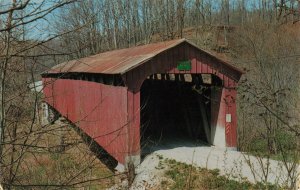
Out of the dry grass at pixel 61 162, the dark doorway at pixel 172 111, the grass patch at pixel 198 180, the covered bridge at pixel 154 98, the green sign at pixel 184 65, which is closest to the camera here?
the dry grass at pixel 61 162

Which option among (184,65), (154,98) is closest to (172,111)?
(154,98)

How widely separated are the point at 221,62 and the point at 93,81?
462 cm

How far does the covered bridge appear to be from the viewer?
1240 centimetres

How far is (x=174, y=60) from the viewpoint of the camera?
43.7ft

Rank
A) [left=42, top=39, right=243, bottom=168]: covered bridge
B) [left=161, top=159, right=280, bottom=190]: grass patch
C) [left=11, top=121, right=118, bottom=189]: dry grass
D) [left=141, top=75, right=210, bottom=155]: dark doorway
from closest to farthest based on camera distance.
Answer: [left=11, top=121, right=118, bottom=189]: dry grass
[left=161, top=159, right=280, bottom=190]: grass patch
[left=42, top=39, right=243, bottom=168]: covered bridge
[left=141, top=75, right=210, bottom=155]: dark doorway

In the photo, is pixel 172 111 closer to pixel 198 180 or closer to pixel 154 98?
pixel 154 98

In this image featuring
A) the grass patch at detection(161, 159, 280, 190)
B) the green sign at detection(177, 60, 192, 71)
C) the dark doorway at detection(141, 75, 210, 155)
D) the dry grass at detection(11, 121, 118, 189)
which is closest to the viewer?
the dry grass at detection(11, 121, 118, 189)

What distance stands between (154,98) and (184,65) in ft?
15.5

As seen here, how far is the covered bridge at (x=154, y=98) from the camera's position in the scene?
12398 mm

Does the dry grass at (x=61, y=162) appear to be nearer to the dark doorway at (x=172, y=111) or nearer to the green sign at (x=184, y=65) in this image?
the green sign at (x=184, y=65)

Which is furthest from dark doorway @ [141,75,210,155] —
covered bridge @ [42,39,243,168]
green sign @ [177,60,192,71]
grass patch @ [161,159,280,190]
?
grass patch @ [161,159,280,190]

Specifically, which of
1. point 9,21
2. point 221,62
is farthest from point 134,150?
point 9,21

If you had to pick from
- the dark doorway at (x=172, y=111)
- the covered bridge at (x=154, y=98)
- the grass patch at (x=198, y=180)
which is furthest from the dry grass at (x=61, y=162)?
the dark doorway at (x=172, y=111)

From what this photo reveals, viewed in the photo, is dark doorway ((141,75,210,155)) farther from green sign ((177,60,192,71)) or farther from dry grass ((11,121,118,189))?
dry grass ((11,121,118,189))
